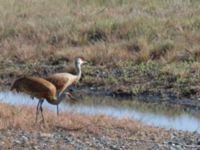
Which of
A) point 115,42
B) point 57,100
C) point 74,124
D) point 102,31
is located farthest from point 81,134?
point 102,31

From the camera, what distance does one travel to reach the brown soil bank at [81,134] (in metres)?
11.9

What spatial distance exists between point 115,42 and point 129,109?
6255 millimetres

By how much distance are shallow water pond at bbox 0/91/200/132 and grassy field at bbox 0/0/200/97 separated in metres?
1.12

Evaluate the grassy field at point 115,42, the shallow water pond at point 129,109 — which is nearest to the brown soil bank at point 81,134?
the shallow water pond at point 129,109

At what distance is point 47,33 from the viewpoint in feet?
84.4

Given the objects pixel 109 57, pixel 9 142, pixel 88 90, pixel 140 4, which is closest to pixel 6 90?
pixel 88 90

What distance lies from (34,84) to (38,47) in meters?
11.2

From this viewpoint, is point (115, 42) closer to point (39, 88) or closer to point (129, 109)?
point (129, 109)

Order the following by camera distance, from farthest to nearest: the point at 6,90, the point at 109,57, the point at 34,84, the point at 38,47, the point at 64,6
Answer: the point at 64,6 → the point at 38,47 → the point at 109,57 → the point at 6,90 → the point at 34,84

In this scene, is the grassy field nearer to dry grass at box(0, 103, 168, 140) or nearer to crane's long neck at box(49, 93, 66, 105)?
dry grass at box(0, 103, 168, 140)

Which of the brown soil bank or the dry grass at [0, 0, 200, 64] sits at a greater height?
the dry grass at [0, 0, 200, 64]

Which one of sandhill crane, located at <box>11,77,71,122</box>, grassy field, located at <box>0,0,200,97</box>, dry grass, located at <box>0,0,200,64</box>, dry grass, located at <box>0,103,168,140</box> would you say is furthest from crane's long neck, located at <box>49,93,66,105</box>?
dry grass, located at <box>0,0,200,64</box>

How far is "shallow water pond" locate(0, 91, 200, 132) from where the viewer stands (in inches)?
643

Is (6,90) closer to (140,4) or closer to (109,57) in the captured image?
(109,57)
